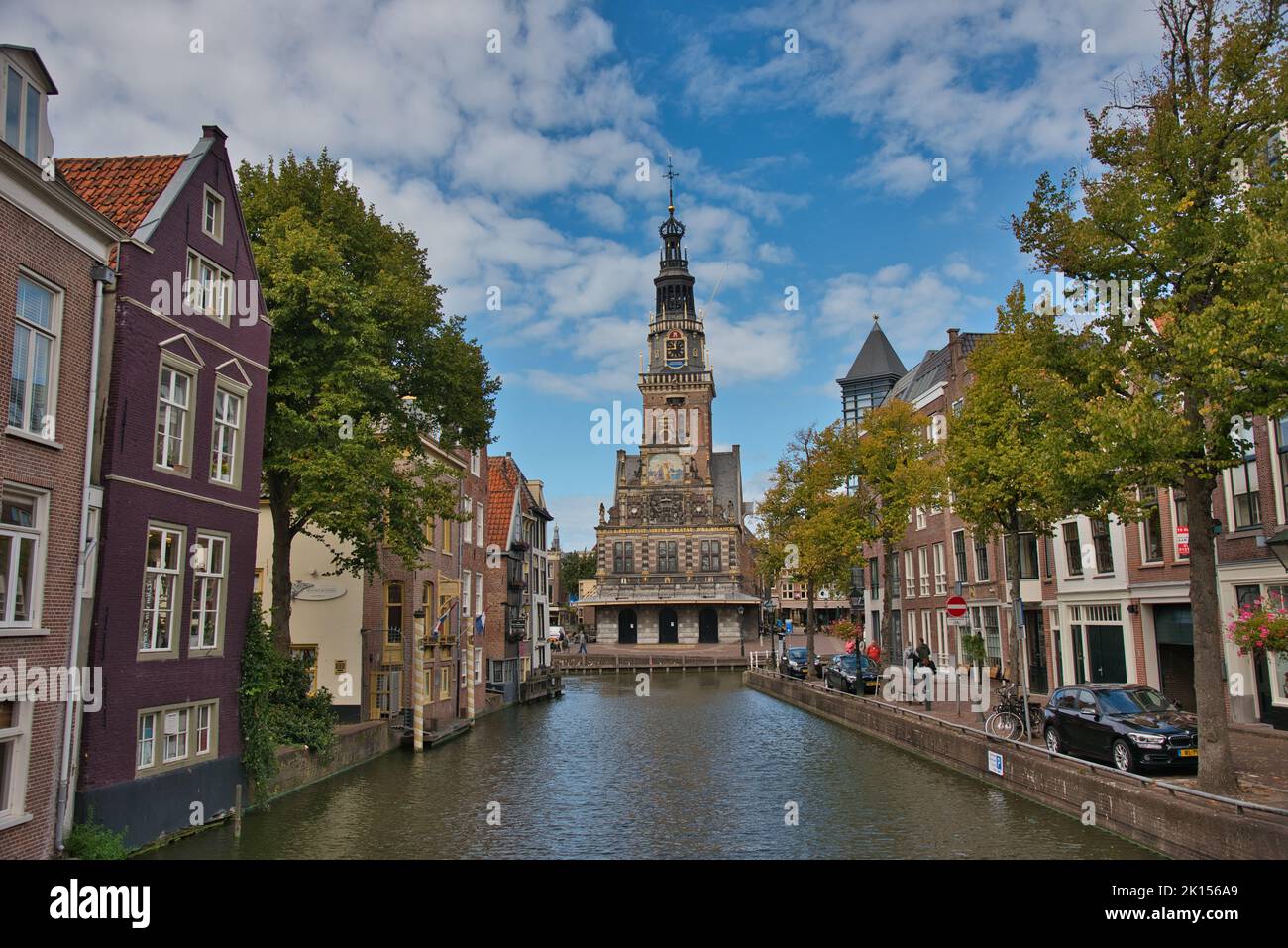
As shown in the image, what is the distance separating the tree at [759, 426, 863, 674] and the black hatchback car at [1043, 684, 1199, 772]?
20.1 metres

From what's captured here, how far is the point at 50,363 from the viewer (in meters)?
13.7

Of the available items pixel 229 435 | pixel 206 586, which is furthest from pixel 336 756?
pixel 229 435

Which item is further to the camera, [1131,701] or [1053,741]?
[1053,741]

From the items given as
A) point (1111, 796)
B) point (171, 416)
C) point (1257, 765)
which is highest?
point (171, 416)

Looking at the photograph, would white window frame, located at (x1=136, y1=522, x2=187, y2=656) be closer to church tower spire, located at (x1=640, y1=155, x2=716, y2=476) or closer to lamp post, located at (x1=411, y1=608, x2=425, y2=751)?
lamp post, located at (x1=411, y1=608, x2=425, y2=751)

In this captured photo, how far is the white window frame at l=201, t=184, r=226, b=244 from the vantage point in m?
18.2

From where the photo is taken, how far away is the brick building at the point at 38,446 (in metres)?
12.5

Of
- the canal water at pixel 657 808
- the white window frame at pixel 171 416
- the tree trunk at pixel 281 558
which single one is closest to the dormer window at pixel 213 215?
the white window frame at pixel 171 416

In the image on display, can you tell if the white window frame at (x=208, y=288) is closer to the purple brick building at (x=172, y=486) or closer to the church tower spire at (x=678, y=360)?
the purple brick building at (x=172, y=486)

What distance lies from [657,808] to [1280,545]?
16336 mm

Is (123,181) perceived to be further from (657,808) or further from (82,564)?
(657,808)

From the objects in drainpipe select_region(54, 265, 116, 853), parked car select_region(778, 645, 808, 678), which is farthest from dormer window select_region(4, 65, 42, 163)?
parked car select_region(778, 645, 808, 678)

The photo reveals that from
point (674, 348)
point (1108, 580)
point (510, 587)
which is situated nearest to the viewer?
point (1108, 580)

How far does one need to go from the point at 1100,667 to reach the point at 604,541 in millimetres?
70061
